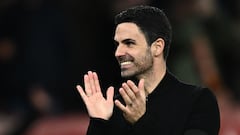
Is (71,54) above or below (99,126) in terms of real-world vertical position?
below

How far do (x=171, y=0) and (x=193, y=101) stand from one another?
3851mm

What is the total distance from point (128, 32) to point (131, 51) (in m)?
0.09

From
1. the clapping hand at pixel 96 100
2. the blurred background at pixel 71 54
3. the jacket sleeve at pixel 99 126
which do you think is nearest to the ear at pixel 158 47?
the clapping hand at pixel 96 100

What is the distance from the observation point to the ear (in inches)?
178

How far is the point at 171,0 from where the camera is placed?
27.0 feet

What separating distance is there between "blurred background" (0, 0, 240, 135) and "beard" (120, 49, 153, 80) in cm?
317

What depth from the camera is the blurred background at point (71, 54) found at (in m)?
7.88

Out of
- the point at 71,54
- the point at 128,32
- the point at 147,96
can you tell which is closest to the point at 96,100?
the point at 147,96

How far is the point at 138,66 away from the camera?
449 centimetres

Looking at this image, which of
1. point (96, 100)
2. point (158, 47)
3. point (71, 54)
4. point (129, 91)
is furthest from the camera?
point (71, 54)

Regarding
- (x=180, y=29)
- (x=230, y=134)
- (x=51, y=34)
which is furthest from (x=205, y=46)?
(x=51, y=34)

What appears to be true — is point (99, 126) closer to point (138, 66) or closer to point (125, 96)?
point (125, 96)

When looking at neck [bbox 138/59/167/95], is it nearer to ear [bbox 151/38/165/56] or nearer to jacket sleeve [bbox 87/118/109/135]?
ear [bbox 151/38/165/56]

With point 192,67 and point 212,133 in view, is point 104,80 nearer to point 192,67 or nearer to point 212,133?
point 192,67
